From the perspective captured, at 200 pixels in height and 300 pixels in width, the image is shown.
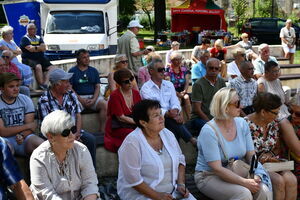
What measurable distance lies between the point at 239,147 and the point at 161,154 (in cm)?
84

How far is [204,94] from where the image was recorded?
6855 millimetres

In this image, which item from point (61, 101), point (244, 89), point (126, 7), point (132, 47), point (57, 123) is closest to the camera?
point (57, 123)

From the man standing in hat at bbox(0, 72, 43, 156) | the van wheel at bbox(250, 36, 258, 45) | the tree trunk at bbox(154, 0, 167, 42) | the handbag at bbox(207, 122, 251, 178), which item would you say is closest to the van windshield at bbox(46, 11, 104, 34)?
the man standing in hat at bbox(0, 72, 43, 156)

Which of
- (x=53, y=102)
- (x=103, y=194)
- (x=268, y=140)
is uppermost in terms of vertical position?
(x=53, y=102)

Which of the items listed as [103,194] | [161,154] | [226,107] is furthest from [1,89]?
[226,107]

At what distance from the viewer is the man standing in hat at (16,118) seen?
539 centimetres

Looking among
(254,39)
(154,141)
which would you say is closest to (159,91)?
(154,141)

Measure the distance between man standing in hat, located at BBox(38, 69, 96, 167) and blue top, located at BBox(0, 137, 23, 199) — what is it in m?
1.76

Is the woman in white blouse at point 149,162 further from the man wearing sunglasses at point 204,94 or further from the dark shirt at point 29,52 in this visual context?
the dark shirt at point 29,52

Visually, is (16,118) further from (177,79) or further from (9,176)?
(177,79)

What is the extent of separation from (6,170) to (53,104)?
2.01m

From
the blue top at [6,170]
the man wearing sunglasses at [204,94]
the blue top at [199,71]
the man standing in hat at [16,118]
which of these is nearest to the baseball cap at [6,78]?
the man standing in hat at [16,118]

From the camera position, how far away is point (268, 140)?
526 cm

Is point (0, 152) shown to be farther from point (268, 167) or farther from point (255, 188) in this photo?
point (268, 167)
